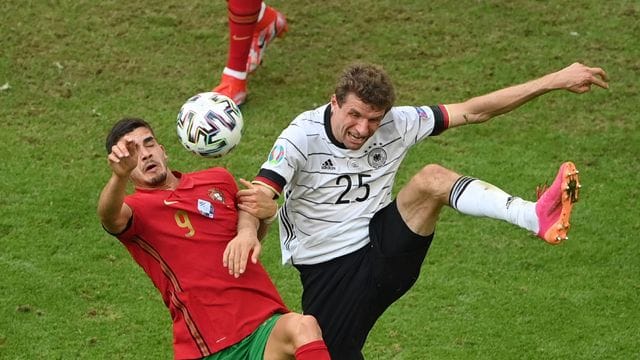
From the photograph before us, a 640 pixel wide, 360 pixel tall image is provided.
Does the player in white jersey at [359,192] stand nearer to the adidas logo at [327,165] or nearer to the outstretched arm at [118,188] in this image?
the adidas logo at [327,165]

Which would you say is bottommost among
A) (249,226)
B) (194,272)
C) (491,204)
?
(194,272)

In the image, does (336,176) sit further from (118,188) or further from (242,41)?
(242,41)

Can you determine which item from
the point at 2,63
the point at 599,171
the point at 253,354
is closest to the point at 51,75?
the point at 2,63

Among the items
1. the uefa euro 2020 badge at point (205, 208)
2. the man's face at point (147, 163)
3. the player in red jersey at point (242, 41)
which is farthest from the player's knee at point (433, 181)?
the player in red jersey at point (242, 41)

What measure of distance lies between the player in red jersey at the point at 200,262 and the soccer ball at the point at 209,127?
0.35 meters

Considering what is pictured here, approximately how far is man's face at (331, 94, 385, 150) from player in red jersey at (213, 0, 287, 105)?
417 cm

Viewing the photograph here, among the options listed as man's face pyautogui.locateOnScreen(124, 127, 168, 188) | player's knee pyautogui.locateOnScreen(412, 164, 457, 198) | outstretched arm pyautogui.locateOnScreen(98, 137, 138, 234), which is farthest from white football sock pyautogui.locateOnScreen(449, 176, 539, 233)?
outstretched arm pyautogui.locateOnScreen(98, 137, 138, 234)

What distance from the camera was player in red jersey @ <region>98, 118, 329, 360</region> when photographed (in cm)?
657

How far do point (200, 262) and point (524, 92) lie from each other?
2.15 metres

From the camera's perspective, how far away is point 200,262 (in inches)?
262

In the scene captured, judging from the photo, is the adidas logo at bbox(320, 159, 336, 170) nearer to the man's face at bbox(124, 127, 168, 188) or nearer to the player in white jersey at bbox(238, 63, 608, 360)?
the player in white jersey at bbox(238, 63, 608, 360)

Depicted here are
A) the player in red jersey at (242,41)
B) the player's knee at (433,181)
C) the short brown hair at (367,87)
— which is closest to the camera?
the player's knee at (433,181)

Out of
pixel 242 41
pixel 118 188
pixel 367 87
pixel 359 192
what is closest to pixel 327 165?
pixel 359 192

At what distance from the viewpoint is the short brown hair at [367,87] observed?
6863mm
